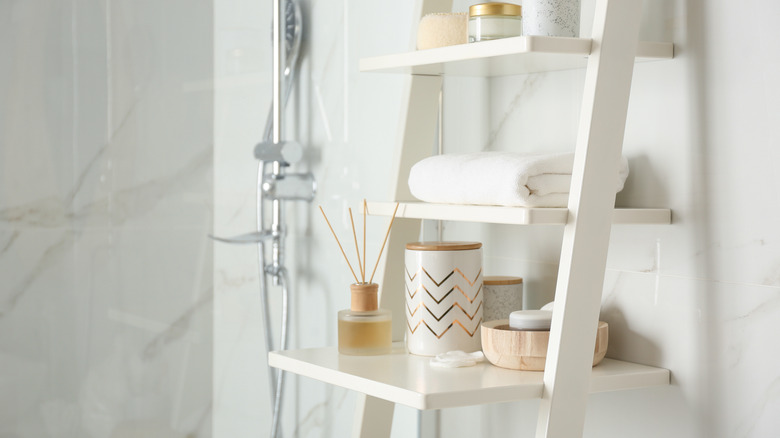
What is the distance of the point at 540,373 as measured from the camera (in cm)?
106

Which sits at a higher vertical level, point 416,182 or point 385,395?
point 416,182

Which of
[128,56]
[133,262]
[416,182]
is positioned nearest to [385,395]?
[416,182]

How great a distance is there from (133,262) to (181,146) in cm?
18

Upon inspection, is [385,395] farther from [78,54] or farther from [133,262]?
[78,54]

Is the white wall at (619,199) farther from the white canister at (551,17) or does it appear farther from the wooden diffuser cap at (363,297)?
the wooden diffuser cap at (363,297)

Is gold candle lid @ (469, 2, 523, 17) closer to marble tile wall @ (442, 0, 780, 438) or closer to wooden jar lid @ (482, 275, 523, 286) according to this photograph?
marble tile wall @ (442, 0, 780, 438)

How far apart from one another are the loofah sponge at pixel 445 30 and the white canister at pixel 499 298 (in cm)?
34

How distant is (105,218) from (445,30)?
542 mm

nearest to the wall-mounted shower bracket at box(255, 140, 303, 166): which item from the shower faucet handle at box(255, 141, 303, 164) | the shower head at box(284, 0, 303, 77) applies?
the shower faucet handle at box(255, 141, 303, 164)

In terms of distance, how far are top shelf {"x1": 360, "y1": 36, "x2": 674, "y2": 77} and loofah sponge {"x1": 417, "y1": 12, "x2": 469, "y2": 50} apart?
0.03 meters

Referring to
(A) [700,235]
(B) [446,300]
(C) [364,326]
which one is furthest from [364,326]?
(A) [700,235]

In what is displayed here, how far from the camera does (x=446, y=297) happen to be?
1182mm

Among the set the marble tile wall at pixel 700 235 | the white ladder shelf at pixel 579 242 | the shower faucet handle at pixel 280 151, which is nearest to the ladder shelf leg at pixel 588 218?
the white ladder shelf at pixel 579 242

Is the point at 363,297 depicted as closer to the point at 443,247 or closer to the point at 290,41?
the point at 443,247
